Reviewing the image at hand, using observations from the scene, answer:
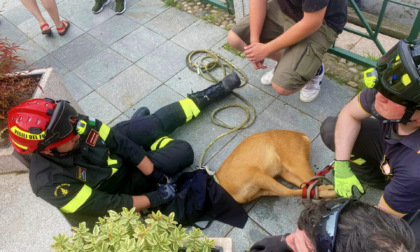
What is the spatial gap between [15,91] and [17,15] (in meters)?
3.71

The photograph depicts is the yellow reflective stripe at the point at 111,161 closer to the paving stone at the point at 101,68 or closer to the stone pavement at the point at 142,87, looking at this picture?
the stone pavement at the point at 142,87

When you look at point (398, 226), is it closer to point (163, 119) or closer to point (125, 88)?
point (163, 119)

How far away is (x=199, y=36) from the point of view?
4.50 metres

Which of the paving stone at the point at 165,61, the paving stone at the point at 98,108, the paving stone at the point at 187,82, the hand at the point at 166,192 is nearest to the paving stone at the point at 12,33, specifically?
the paving stone at the point at 98,108

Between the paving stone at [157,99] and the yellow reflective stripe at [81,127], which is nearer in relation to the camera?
the yellow reflective stripe at [81,127]

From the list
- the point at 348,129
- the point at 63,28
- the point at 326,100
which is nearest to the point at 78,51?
the point at 63,28

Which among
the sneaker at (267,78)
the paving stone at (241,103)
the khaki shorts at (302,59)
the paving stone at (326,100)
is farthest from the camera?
the sneaker at (267,78)

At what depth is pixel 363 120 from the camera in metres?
2.43

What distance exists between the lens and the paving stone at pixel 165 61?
13.5 feet

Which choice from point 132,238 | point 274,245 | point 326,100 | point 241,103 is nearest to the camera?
point 132,238

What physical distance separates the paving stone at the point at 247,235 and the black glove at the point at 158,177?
0.82 m

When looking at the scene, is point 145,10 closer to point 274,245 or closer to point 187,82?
point 187,82

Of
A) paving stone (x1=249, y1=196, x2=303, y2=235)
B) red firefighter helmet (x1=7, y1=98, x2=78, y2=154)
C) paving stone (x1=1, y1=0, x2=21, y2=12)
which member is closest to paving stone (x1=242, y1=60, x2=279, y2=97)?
paving stone (x1=249, y1=196, x2=303, y2=235)

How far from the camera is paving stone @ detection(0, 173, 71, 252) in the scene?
270 cm
